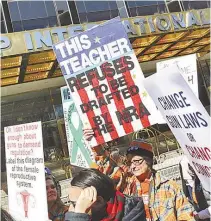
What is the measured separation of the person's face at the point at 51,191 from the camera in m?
3.31

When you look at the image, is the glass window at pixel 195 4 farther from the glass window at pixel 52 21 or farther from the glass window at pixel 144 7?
the glass window at pixel 52 21

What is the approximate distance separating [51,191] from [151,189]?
36.7 inches

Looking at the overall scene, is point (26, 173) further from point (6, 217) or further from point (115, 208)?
point (115, 208)

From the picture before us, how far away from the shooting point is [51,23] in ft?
32.8

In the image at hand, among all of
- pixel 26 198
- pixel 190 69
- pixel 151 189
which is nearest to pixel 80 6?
pixel 190 69

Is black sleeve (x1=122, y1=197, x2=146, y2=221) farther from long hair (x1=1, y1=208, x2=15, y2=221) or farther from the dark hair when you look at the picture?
long hair (x1=1, y1=208, x2=15, y2=221)

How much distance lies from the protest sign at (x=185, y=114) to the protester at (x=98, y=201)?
0.81m

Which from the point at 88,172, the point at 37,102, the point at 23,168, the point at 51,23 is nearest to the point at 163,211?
the point at 88,172

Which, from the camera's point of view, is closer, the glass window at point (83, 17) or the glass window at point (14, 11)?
the glass window at point (14, 11)

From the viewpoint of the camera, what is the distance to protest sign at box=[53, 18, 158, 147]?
3.06 m

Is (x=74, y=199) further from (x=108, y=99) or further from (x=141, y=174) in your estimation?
(x=108, y=99)

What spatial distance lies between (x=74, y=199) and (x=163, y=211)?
68 centimetres

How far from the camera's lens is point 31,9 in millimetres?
10047

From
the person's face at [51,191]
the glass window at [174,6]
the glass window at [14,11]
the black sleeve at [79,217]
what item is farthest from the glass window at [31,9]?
the black sleeve at [79,217]
